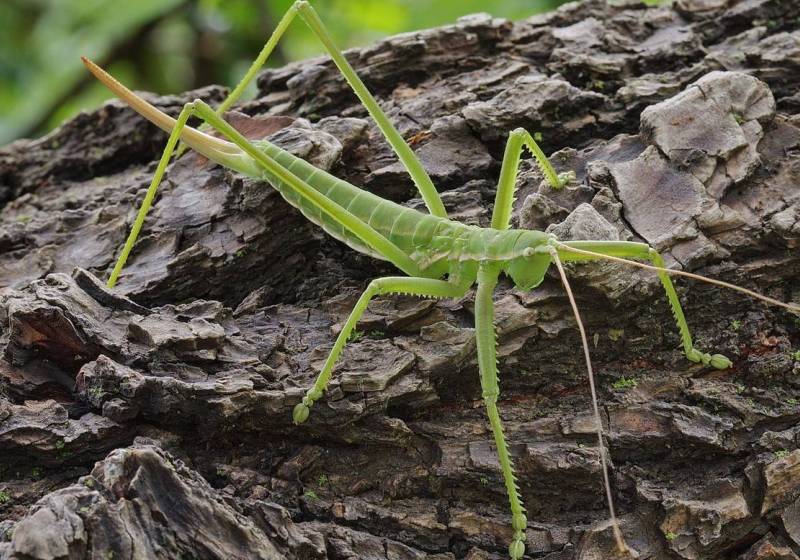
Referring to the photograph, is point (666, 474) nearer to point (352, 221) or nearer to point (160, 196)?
point (352, 221)

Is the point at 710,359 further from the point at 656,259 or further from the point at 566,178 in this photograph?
the point at 566,178

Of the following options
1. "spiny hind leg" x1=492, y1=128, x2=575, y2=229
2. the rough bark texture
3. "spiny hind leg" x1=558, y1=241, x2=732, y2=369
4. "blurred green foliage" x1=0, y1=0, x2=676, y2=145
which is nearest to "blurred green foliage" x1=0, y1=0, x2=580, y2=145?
"blurred green foliage" x1=0, y1=0, x2=676, y2=145

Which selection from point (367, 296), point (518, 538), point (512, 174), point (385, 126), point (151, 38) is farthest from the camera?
point (151, 38)

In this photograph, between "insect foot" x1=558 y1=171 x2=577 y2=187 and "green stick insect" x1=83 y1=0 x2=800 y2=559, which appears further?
"insect foot" x1=558 y1=171 x2=577 y2=187

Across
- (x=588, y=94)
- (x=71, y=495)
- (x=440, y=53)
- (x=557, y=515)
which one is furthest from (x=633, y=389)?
(x=440, y=53)

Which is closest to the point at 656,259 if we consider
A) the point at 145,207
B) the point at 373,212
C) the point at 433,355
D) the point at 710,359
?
the point at 710,359

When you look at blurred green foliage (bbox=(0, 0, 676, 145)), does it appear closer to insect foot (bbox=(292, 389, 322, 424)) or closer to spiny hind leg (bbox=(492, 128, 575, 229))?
spiny hind leg (bbox=(492, 128, 575, 229))

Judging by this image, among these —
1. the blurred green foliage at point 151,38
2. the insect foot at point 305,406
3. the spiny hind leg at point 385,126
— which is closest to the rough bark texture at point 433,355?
the insect foot at point 305,406
